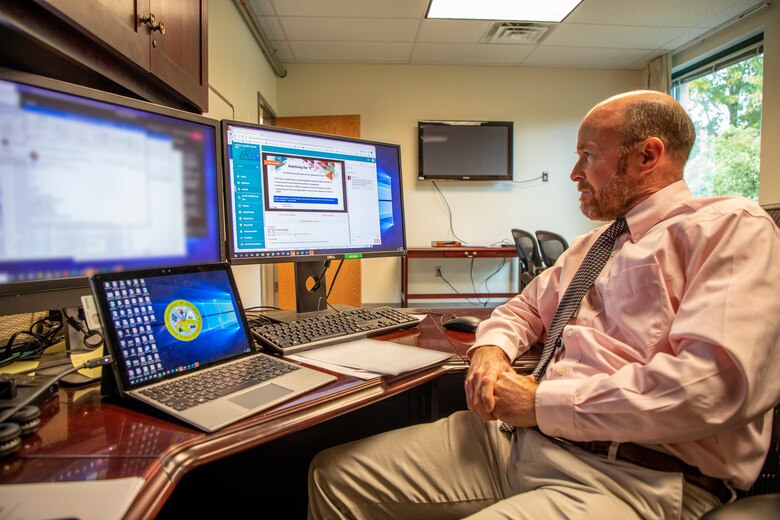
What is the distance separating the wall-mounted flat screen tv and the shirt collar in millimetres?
3605

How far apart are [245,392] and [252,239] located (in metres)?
0.50

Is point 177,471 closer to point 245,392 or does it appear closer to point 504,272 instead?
point 245,392

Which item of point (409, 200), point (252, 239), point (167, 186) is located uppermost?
point (409, 200)

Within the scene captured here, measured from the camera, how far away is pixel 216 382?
65cm

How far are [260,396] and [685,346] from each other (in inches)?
25.7

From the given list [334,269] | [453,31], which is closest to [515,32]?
[453,31]

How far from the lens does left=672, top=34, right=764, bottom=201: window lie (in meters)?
3.54

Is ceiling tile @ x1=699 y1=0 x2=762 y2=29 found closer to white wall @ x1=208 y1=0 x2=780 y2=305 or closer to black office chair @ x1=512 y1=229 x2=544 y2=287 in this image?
white wall @ x1=208 y1=0 x2=780 y2=305

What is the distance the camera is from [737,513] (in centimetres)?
43

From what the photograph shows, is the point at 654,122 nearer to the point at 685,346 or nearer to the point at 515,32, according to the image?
the point at 685,346

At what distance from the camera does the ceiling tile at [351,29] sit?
3.47 meters

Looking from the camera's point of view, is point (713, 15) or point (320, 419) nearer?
point (320, 419)

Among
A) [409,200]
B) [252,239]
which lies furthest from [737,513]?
[409,200]

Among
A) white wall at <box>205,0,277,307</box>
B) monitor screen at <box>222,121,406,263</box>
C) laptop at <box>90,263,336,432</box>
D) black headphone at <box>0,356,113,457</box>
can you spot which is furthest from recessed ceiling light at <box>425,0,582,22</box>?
black headphone at <box>0,356,113,457</box>
